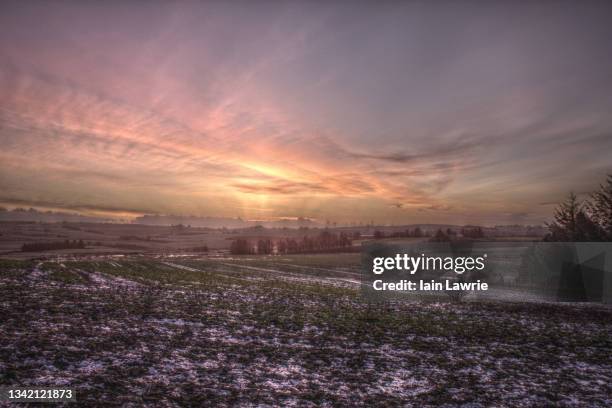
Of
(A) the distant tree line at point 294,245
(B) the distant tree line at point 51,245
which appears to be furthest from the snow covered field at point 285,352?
(A) the distant tree line at point 294,245

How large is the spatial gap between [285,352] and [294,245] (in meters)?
122

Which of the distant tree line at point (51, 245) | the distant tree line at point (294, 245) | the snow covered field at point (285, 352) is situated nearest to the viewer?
the snow covered field at point (285, 352)

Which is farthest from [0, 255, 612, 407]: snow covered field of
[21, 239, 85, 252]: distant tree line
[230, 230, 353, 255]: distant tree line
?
[230, 230, 353, 255]: distant tree line

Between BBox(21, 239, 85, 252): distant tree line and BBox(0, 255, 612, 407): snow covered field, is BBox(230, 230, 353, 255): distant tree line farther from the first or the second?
BBox(0, 255, 612, 407): snow covered field

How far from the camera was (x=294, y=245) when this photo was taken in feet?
445

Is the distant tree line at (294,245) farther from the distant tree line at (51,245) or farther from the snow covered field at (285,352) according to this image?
the snow covered field at (285,352)

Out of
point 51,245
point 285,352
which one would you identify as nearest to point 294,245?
point 51,245

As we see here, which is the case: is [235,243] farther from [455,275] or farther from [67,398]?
[67,398]

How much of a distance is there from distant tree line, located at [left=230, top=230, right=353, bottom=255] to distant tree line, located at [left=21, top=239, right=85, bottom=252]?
48812 millimetres

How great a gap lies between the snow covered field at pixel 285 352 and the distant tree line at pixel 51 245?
269 ft

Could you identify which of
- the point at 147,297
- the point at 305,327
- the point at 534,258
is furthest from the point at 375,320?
the point at 534,258

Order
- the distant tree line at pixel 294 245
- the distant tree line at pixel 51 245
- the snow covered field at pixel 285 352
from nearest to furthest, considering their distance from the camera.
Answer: the snow covered field at pixel 285 352, the distant tree line at pixel 51 245, the distant tree line at pixel 294 245

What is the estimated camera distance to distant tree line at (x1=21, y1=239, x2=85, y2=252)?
8950cm

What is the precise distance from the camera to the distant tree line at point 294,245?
Result: 124 metres
